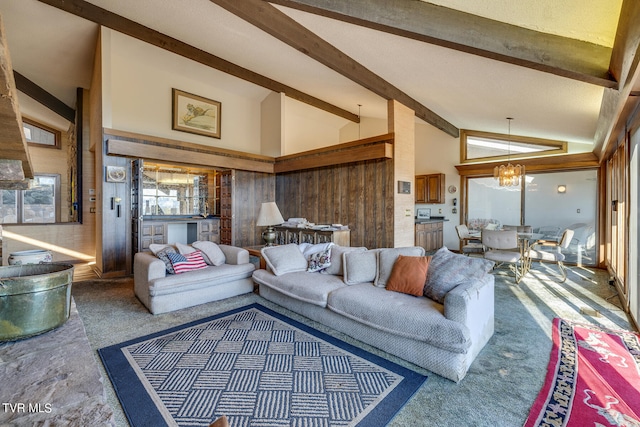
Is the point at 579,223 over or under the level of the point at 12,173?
under

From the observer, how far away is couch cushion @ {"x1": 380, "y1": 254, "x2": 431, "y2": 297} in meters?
2.70

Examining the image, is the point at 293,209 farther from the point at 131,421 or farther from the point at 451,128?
the point at 131,421

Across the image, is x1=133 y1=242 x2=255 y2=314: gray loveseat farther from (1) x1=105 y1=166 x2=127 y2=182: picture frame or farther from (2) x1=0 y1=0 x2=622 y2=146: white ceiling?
(2) x1=0 y1=0 x2=622 y2=146: white ceiling

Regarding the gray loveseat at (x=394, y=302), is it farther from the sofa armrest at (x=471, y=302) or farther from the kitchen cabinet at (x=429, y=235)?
the kitchen cabinet at (x=429, y=235)

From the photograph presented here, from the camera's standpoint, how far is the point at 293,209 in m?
6.91

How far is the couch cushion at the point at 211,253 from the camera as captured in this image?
13.2 feet

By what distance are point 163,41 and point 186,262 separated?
4.04m

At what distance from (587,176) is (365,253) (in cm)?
580

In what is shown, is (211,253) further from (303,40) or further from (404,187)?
(404,187)

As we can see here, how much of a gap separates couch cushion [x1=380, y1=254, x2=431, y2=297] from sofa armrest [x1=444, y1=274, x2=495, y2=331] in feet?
1.24

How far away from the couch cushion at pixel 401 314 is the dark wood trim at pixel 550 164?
18.8 ft

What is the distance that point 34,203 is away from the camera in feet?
25.9

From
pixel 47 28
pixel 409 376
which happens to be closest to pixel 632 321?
pixel 409 376

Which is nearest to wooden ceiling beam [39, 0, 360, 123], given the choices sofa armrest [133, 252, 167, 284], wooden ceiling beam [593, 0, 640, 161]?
sofa armrest [133, 252, 167, 284]
